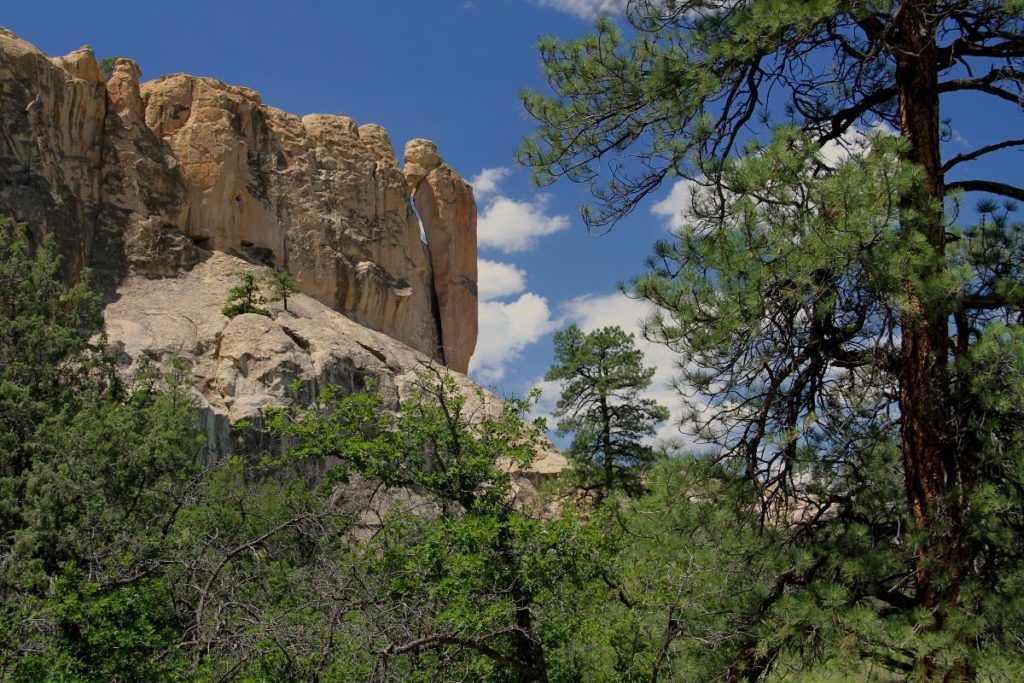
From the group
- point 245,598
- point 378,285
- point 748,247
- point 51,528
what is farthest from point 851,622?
point 378,285

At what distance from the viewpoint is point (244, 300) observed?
34.3m

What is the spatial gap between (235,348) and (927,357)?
2807 cm

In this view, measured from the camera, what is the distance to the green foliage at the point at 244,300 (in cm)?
3344

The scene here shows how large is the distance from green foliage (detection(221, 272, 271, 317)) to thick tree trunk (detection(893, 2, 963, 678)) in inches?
1172

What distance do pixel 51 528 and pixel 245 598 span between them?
458 centimetres

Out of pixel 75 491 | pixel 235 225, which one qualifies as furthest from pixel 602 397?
pixel 235 225

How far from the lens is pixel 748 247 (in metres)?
5.66

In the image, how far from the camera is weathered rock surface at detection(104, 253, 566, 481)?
29.5 m

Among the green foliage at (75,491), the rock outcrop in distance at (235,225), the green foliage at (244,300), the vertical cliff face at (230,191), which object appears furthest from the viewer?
the green foliage at (244,300)

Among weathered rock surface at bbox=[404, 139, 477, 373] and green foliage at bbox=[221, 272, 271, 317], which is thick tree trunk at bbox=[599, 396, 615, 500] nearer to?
green foliage at bbox=[221, 272, 271, 317]

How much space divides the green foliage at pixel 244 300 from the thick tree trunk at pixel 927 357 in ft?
97.7

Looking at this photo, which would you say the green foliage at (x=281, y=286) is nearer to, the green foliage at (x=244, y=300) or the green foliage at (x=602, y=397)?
the green foliage at (x=244, y=300)

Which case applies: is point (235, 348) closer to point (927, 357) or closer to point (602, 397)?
point (602, 397)

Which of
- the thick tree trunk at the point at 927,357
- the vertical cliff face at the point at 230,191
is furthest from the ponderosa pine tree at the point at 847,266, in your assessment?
the vertical cliff face at the point at 230,191
